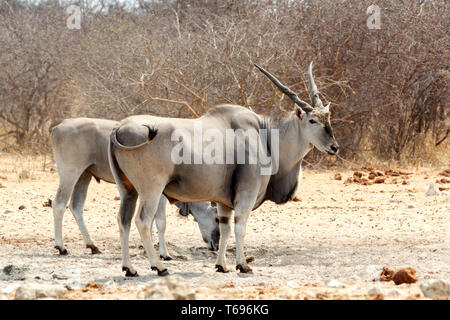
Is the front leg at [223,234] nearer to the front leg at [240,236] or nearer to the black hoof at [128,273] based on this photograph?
the front leg at [240,236]

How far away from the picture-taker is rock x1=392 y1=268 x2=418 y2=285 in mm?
5227

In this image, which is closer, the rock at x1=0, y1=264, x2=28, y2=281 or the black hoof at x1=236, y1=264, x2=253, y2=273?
the rock at x1=0, y1=264, x2=28, y2=281

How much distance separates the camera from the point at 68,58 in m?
14.4

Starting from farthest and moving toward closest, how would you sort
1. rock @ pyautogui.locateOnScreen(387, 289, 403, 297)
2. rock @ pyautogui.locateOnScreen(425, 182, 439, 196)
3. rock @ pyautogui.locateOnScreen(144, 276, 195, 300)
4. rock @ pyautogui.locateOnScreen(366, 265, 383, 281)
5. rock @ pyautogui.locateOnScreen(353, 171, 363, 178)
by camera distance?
rock @ pyautogui.locateOnScreen(353, 171, 363, 178), rock @ pyautogui.locateOnScreen(425, 182, 439, 196), rock @ pyautogui.locateOnScreen(366, 265, 383, 281), rock @ pyautogui.locateOnScreen(387, 289, 403, 297), rock @ pyautogui.locateOnScreen(144, 276, 195, 300)

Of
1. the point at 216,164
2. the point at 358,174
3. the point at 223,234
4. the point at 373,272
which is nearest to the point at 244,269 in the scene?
the point at 223,234

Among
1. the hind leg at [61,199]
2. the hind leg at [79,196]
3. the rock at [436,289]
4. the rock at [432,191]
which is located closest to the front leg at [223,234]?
the hind leg at [61,199]

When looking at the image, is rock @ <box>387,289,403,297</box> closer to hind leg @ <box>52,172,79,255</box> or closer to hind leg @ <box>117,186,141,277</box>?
hind leg @ <box>117,186,141,277</box>

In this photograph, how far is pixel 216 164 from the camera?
5941 mm

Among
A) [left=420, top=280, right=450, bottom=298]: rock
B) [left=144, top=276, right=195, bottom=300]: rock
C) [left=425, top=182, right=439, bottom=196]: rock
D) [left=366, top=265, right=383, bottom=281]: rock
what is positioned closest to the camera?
[left=144, top=276, right=195, bottom=300]: rock

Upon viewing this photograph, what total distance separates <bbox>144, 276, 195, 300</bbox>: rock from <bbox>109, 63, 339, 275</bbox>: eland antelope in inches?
59.5

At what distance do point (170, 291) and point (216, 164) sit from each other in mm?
1900

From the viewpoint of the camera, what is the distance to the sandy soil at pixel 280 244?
5.24 m

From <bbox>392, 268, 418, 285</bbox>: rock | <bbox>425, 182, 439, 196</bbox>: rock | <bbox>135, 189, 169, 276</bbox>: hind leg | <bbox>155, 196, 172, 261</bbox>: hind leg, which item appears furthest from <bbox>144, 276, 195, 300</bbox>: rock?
<bbox>425, 182, 439, 196</bbox>: rock
